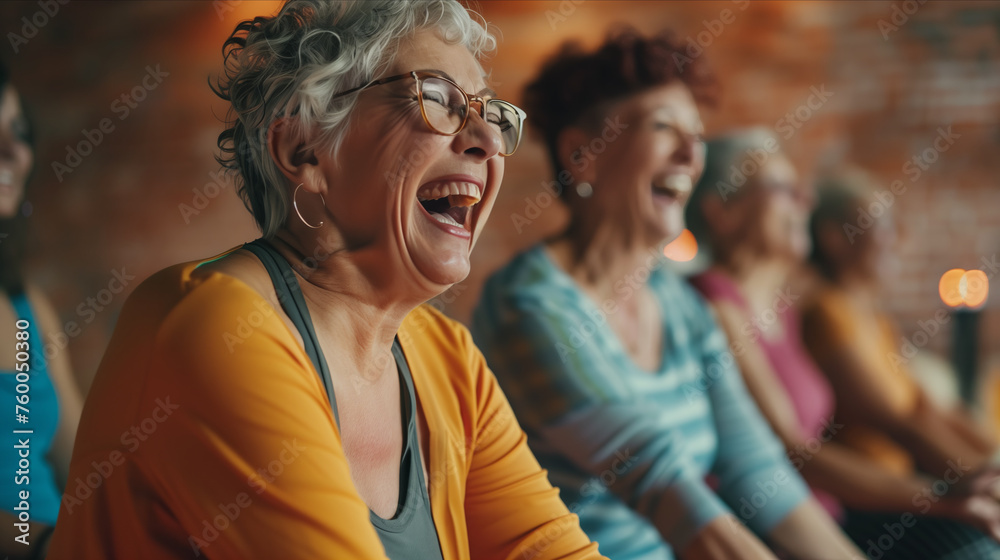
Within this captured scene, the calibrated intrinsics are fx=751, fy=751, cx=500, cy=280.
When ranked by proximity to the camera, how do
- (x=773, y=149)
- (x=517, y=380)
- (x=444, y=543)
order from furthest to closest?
(x=773, y=149), (x=517, y=380), (x=444, y=543)

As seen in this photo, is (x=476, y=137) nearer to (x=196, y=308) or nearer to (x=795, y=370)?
(x=196, y=308)

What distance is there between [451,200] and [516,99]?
56.4 inches

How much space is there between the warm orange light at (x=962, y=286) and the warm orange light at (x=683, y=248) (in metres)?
1.23

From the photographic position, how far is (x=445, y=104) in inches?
40.3

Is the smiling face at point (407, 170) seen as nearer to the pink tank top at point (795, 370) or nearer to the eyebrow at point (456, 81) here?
the eyebrow at point (456, 81)

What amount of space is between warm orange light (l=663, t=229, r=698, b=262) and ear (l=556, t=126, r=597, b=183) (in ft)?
2.02

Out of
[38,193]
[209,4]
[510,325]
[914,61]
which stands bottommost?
[914,61]

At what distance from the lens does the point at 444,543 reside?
1025mm

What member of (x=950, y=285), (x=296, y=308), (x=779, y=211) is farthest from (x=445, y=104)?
(x=950, y=285)

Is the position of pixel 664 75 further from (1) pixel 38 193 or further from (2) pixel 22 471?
(2) pixel 22 471

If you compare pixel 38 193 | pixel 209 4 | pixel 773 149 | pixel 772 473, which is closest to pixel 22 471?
pixel 38 193

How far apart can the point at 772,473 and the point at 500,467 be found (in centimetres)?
129

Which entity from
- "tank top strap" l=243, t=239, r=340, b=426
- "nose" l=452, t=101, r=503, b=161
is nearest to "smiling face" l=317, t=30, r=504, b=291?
"nose" l=452, t=101, r=503, b=161

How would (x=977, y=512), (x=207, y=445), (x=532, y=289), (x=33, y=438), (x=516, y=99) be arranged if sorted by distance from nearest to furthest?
(x=207, y=445) → (x=33, y=438) → (x=532, y=289) → (x=977, y=512) → (x=516, y=99)
